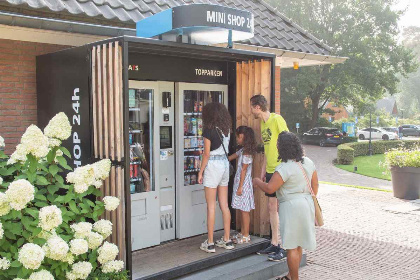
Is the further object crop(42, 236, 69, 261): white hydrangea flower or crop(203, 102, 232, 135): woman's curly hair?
crop(203, 102, 232, 135): woman's curly hair

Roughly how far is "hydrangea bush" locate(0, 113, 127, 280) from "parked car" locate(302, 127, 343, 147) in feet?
98.8

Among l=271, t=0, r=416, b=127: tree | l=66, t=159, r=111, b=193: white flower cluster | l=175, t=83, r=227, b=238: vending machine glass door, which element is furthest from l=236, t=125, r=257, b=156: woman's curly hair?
l=271, t=0, r=416, b=127: tree

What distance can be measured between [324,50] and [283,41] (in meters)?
1.21

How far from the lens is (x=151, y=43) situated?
4.77 meters

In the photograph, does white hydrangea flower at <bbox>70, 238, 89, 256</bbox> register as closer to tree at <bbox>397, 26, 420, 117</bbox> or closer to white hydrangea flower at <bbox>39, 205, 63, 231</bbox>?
white hydrangea flower at <bbox>39, 205, 63, 231</bbox>

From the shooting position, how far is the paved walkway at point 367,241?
6.22 meters

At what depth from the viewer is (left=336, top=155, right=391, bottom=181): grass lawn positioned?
1748cm

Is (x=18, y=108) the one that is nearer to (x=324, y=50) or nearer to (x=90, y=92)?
(x=90, y=92)

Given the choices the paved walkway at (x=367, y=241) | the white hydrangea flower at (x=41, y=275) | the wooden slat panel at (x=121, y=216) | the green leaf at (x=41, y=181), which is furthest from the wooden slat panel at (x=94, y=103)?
the paved walkway at (x=367, y=241)

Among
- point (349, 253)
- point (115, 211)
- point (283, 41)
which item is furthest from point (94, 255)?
point (283, 41)

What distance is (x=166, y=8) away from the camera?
670 centimetres

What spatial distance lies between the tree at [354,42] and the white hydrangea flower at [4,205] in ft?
105

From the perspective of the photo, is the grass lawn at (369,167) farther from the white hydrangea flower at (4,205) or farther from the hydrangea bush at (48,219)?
the white hydrangea flower at (4,205)

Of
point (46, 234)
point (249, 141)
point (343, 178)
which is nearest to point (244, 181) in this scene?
point (249, 141)
